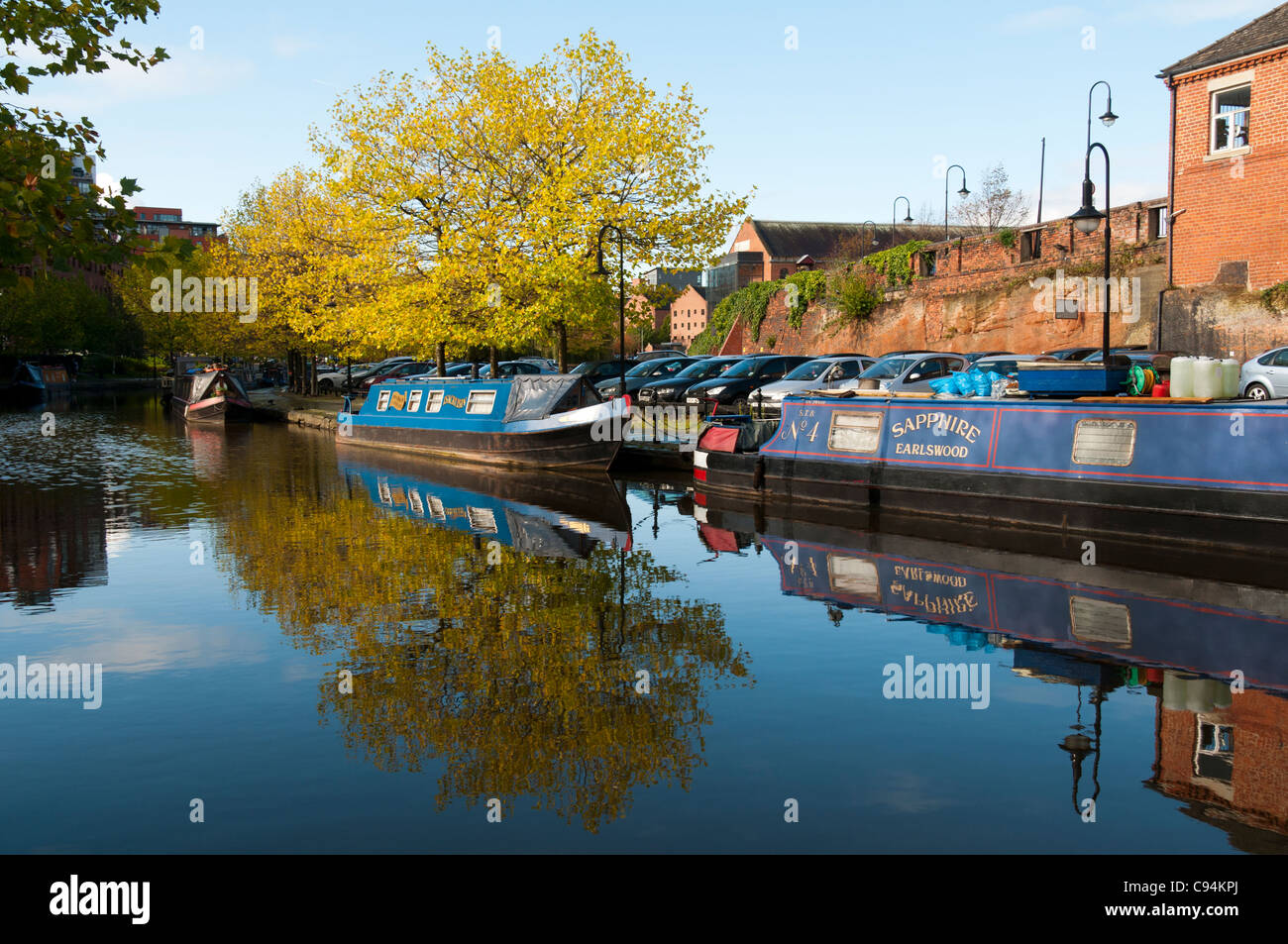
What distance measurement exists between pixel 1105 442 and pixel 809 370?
15.4 meters

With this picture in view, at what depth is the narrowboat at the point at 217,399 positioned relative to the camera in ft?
128

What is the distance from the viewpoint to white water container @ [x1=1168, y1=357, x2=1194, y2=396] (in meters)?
12.7

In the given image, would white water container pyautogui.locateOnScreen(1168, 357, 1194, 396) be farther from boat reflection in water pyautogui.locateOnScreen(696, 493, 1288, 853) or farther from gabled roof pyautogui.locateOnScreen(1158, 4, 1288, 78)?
gabled roof pyautogui.locateOnScreen(1158, 4, 1288, 78)

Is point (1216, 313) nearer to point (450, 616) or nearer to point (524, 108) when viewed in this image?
point (524, 108)

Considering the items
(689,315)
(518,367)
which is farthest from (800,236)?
(518,367)

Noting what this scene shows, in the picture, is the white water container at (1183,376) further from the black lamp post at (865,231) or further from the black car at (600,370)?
the black lamp post at (865,231)

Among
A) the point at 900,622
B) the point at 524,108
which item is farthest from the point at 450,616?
the point at 524,108

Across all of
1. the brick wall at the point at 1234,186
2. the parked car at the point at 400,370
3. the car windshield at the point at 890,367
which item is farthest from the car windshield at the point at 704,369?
the parked car at the point at 400,370

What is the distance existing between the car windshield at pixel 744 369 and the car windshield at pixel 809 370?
7.00 feet

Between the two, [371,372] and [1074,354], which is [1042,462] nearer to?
[1074,354]

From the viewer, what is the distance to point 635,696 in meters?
7.35

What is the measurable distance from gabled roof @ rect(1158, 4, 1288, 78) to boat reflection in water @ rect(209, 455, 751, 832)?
19031 mm
